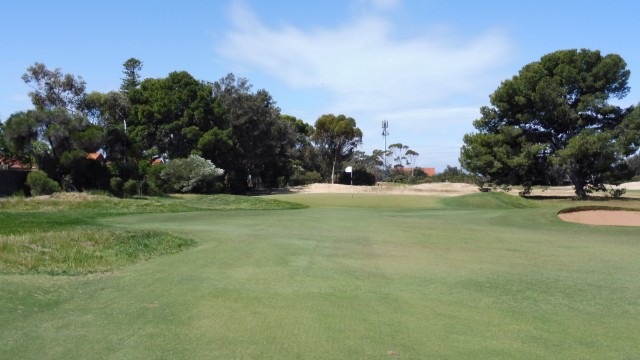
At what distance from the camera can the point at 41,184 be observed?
30938 millimetres

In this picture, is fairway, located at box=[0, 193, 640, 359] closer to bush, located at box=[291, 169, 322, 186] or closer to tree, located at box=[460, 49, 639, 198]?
tree, located at box=[460, 49, 639, 198]

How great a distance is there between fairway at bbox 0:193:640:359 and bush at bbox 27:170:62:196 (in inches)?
845

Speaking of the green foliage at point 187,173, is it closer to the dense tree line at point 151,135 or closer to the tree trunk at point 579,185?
the dense tree line at point 151,135

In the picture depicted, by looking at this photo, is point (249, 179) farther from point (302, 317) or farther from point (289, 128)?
point (302, 317)

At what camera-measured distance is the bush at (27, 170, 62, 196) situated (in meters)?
30.9

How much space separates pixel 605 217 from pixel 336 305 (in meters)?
20.2

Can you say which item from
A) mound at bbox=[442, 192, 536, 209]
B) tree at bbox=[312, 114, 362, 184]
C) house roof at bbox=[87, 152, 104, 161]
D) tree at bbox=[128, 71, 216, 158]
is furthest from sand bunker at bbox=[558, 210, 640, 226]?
tree at bbox=[312, 114, 362, 184]

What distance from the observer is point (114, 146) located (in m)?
38.1

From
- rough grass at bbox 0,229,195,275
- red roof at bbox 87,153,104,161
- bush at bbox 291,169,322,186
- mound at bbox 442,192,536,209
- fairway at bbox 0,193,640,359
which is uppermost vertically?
red roof at bbox 87,153,104,161

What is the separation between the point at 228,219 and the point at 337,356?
54.0ft

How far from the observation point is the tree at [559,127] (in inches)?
1586

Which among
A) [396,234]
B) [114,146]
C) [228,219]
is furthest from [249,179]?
[396,234]

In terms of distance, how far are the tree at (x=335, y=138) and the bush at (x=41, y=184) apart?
53520 millimetres

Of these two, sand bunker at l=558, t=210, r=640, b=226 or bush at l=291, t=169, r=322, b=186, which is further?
bush at l=291, t=169, r=322, b=186
